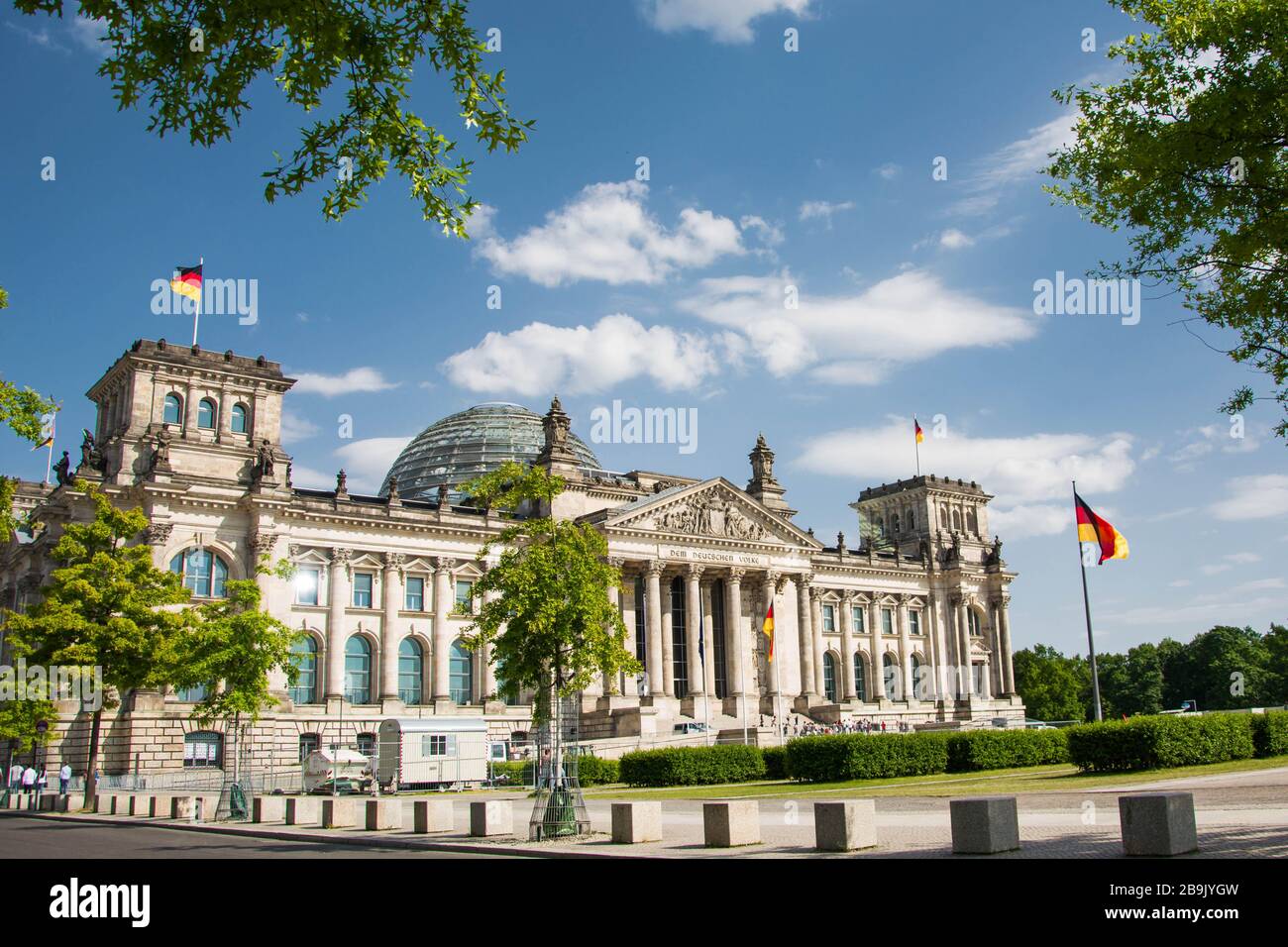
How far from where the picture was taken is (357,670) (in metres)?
68.5

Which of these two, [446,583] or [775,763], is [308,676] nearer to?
[446,583]

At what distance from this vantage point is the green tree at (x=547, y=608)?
2888cm

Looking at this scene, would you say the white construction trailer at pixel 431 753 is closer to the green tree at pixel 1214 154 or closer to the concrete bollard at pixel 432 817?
the concrete bollard at pixel 432 817

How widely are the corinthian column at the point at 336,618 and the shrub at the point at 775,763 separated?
2906 cm

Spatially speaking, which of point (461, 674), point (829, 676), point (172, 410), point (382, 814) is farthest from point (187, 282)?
point (829, 676)

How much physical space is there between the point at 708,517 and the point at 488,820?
184 ft

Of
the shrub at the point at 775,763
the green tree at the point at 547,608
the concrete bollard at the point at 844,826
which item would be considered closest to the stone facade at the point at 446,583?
the shrub at the point at 775,763

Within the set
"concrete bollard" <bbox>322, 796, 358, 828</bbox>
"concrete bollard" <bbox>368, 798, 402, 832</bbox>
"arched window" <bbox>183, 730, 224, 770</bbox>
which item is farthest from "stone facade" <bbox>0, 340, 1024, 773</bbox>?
"concrete bollard" <bbox>368, 798, 402, 832</bbox>

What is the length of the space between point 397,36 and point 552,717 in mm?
19491

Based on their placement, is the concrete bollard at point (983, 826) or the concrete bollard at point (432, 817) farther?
the concrete bollard at point (432, 817)

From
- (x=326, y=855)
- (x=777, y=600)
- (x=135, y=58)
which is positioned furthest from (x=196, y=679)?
(x=777, y=600)
